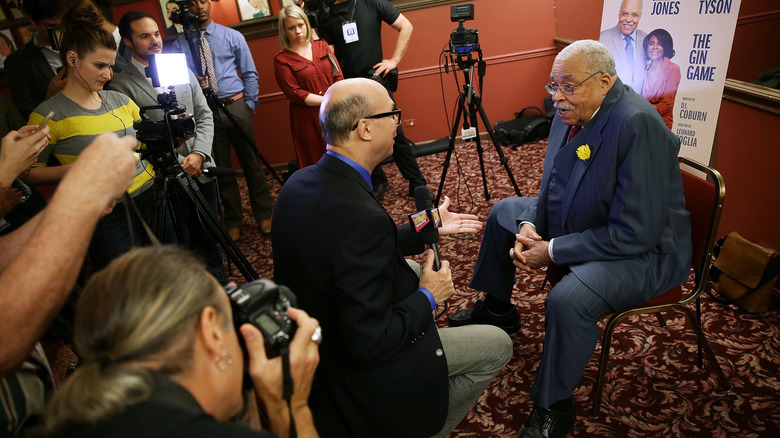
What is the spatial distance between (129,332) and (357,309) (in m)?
0.60

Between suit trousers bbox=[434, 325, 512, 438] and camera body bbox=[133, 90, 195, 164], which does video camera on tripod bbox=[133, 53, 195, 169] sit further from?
suit trousers bbox=[434, 325, 512, 438]

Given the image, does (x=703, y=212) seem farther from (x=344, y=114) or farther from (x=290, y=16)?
(x=290, y=16)

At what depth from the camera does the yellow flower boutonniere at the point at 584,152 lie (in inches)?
73.9

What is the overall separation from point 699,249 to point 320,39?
2.96 metres

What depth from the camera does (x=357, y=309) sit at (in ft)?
4.14

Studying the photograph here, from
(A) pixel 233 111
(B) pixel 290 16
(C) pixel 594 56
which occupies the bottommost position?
(A) pixel 233 111

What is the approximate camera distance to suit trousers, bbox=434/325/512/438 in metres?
1.61

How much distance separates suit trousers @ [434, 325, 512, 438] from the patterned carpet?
0.36 meters

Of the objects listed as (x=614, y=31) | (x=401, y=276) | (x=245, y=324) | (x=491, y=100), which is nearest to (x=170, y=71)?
(x=401, y=276)

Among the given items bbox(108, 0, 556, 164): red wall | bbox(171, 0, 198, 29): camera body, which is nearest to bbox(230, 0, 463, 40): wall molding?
bbox(108, 0, 556, 164): red wall

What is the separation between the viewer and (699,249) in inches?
72.7

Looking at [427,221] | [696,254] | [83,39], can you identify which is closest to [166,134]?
[83,39]

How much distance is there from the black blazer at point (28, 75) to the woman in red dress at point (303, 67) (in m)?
1.43

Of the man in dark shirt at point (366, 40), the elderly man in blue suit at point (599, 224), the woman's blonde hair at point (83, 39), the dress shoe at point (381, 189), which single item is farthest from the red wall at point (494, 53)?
the elderly man in blue suit at point (599, 224)
